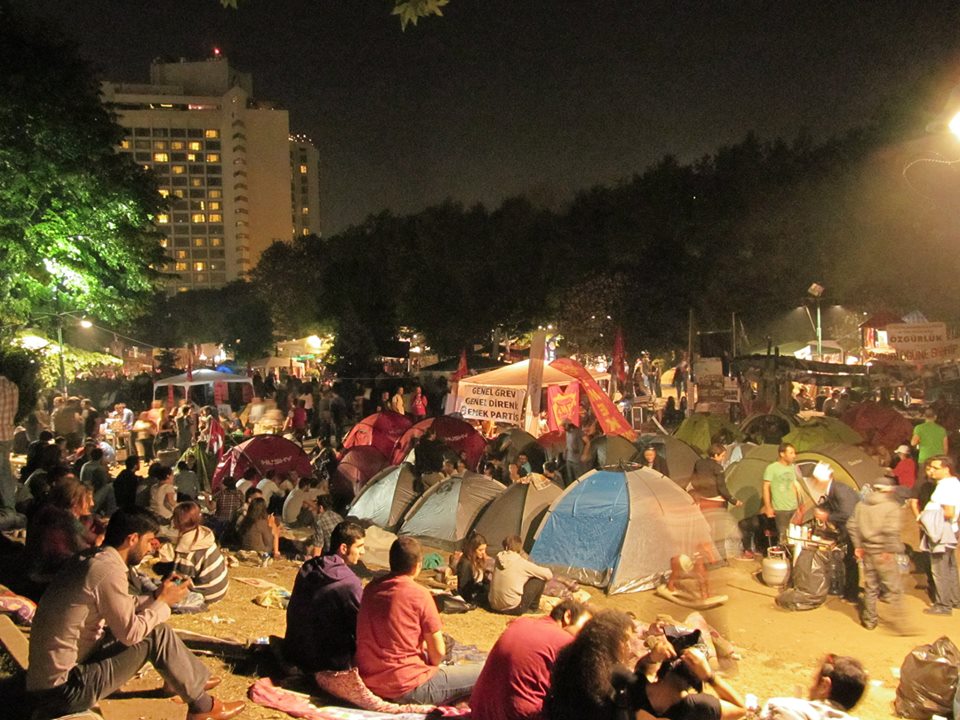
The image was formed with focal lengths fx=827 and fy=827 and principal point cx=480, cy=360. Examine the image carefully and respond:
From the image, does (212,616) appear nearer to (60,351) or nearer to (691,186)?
(60,351)

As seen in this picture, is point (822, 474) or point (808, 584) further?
point (822, 474)

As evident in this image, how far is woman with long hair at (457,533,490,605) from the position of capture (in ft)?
29.7

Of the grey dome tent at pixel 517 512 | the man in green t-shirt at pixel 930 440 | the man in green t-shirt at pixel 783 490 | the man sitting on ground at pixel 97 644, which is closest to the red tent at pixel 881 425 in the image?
the man in green t-shirt at pixel 930 440

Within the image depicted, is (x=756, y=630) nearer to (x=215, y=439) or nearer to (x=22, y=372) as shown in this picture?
(x=215, y=439)

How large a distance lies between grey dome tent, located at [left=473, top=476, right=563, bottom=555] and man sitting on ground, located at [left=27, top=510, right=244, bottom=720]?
250 inches

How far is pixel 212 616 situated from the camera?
750cm

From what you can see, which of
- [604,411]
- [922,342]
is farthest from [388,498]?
[922,342]

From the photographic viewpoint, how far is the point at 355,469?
1470 centimetres

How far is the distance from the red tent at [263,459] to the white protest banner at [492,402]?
11.0ft

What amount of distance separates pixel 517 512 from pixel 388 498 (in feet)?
8.62

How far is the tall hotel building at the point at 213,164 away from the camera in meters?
119

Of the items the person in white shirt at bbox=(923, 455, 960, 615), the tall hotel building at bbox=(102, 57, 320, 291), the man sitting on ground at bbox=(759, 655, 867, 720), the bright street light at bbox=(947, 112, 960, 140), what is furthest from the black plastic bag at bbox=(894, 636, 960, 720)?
the tall hotel building at bbox=(102, 57, 320, 291)

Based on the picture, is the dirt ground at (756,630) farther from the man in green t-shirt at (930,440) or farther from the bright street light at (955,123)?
the bright street light at (955,123)

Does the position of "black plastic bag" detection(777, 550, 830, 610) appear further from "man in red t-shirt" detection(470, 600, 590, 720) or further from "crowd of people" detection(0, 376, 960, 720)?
"man in red t-shirt" detection(470, 600, 590, 720)
